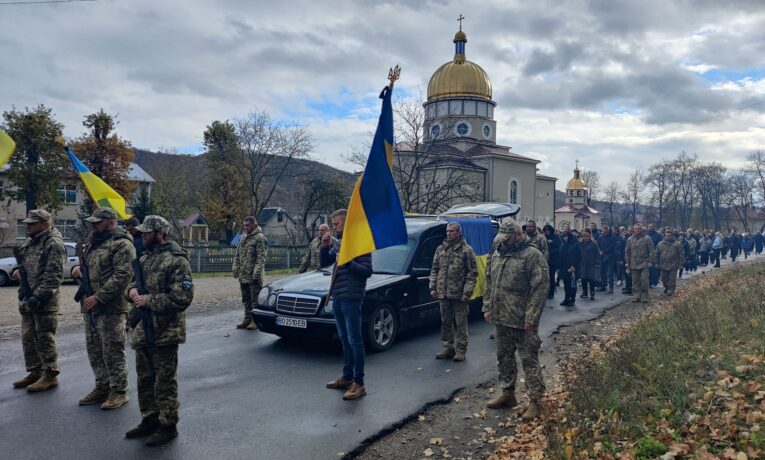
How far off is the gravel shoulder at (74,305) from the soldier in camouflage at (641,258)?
988 centimetres

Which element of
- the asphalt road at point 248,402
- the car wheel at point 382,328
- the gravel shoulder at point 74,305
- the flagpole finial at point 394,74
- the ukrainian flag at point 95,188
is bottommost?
the gravel shoulder at point 74,305

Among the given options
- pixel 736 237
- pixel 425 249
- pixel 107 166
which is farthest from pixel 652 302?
pixel 107 166

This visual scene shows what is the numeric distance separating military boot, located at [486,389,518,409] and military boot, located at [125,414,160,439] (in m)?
3.24

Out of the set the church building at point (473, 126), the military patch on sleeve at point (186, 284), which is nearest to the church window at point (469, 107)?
the church building at point (473, 126)

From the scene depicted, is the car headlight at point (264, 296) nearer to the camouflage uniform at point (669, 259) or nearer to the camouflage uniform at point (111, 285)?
the camouflage uniform at point (111, 285)

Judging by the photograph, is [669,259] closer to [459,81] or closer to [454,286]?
[454,286]

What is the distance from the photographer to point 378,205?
5965 mm

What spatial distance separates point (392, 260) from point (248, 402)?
3673 mm

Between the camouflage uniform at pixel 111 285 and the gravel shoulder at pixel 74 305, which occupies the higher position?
the camouflage uniform at pixel 111 285

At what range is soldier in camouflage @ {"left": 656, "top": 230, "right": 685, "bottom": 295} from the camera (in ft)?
46.7

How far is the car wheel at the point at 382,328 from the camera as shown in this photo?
7.55m

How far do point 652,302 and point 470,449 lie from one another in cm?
1077

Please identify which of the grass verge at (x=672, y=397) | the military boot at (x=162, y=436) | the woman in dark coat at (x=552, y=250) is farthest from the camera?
the woman in dark coat at (x=552, y=250)

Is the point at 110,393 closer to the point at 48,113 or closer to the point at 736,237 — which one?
the point at 48,113
